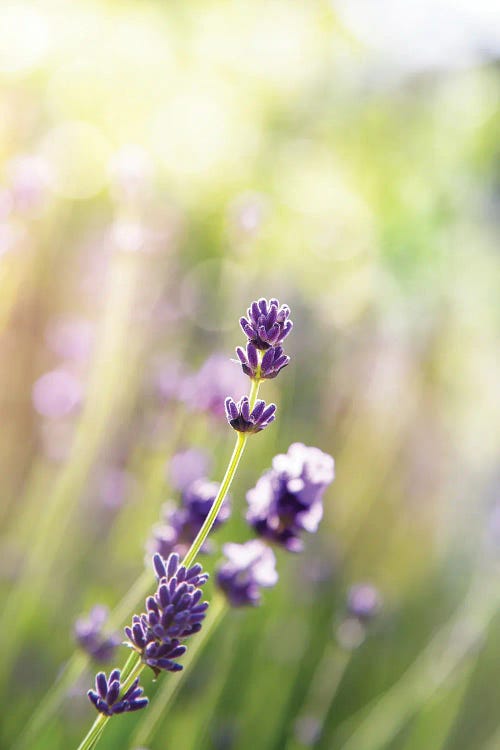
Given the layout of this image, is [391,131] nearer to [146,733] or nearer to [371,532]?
[371,532]

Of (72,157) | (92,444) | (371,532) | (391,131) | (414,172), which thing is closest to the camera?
(92,444)

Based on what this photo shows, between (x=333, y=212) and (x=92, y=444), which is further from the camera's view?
(x=333, y=212)

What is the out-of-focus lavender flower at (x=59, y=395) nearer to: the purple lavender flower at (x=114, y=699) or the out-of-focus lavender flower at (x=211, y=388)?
the out-of-focus lavender flower at (x=211, y=388)

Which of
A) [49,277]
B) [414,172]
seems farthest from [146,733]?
[414,172]

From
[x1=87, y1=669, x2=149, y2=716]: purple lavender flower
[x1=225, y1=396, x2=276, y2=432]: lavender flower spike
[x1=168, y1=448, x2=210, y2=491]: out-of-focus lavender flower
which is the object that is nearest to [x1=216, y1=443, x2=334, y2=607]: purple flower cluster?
[x1=225, y1=396, x2=276, y2=432]: lavender flower spike

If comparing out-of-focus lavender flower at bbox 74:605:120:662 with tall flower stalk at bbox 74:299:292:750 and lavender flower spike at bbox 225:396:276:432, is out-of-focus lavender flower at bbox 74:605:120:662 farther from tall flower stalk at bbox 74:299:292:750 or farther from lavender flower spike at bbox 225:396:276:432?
lavender flower spike at bbox 225:396:276:432

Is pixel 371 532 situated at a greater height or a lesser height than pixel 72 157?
lesser
